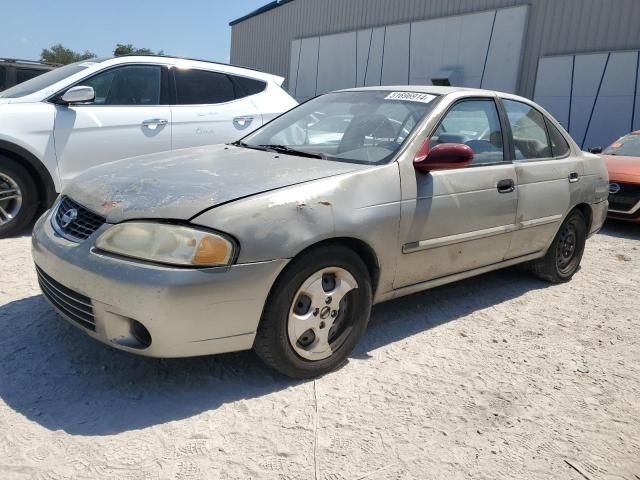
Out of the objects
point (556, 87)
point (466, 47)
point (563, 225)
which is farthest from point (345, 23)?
point (563, 225)

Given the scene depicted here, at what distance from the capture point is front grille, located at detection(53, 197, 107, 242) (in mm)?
2621

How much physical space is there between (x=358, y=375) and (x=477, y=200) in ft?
4.56

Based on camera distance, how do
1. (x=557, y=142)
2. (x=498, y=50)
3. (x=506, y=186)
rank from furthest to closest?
(x=498, y=50), (x=557, y=142), (x=506, y=186)

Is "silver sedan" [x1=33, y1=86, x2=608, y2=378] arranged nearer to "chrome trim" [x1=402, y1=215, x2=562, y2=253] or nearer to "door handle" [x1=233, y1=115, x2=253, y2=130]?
"chrome trim" [x1=402, y1=215, x2=562, y2=253]

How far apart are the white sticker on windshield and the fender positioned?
3.16 meters

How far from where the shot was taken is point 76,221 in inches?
108

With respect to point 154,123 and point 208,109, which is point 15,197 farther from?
point 208,109

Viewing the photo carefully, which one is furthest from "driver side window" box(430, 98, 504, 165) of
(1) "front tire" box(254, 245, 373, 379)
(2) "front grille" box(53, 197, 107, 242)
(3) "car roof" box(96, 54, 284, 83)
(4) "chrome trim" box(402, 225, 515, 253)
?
(3) "car roof" box(96, 54, 284, 83)

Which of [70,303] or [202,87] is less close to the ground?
[202,87]

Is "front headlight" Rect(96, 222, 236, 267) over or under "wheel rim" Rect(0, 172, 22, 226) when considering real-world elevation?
over

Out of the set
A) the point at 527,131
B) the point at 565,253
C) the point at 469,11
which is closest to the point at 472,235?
the point at 527,131

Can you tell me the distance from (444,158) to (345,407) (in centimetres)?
148

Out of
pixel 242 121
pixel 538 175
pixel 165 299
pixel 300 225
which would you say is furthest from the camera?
pixel 242 121

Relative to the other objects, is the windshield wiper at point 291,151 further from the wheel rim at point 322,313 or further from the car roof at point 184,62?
the car roof at point 184,62
